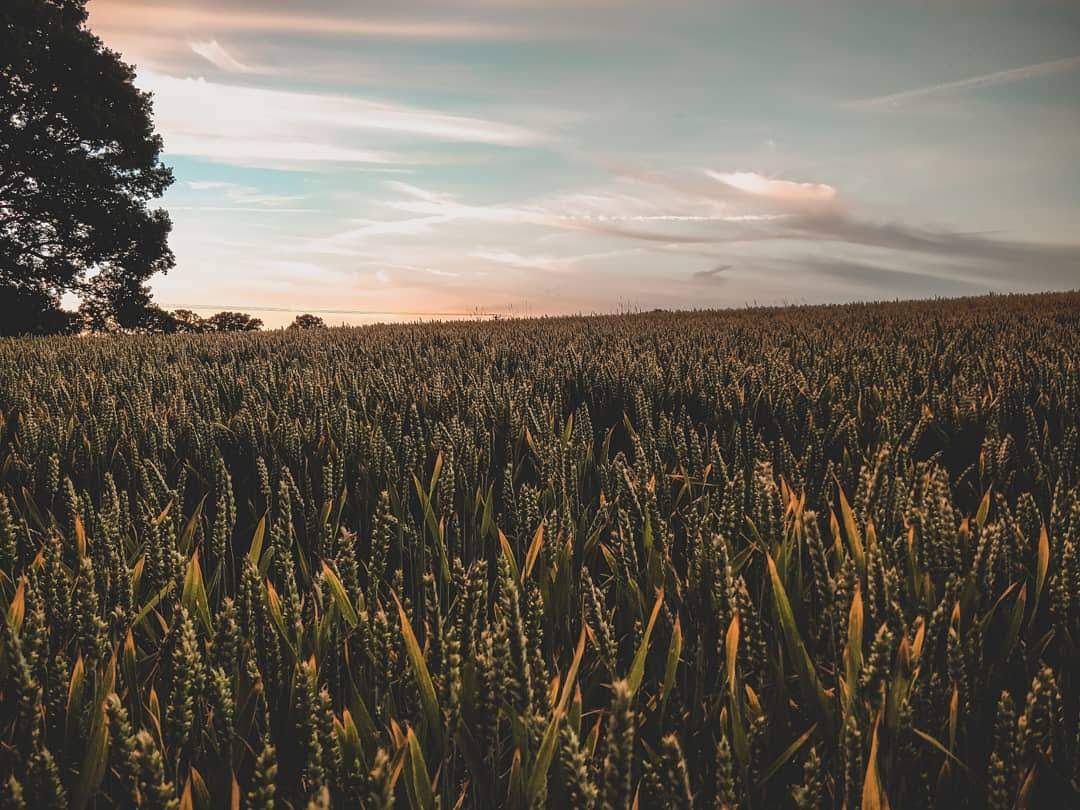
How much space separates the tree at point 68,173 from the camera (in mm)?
21203

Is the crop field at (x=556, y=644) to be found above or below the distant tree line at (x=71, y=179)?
below

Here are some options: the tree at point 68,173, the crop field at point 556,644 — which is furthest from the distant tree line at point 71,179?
the crop field at point 556,644

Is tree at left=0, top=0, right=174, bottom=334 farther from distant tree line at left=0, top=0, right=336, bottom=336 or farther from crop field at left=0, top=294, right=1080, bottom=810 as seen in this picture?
crop field at left=0, top=294, right=1080, bottom=810

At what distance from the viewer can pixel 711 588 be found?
1.22 metres

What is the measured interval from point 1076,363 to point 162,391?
15.9ft

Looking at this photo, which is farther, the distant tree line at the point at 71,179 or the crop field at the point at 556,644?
the distant tree line at the point at 71,179

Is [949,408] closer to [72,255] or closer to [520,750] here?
[520,750]

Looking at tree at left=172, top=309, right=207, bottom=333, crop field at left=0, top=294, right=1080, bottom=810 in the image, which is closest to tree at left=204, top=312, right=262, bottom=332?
tree at left=172, top=309, right=207, bottom=333

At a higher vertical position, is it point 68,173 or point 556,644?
point 68,173

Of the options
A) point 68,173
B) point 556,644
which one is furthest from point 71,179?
point 556,644

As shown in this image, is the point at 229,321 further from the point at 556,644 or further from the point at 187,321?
the point at 556,644

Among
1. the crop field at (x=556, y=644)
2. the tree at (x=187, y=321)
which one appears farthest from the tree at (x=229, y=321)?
the crop field at (x=556, y=644)

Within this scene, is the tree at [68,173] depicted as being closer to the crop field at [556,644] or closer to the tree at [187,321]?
the tree at [187,321]

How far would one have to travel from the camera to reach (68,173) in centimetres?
2175
